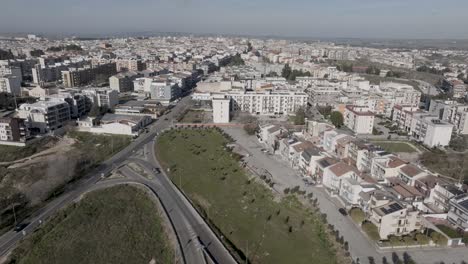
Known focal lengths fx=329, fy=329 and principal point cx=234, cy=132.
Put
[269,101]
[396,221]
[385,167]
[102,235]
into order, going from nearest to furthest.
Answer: [396,221], [102,235], [385,167], [269,101]

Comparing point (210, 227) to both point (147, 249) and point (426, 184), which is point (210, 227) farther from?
point (426, 184)

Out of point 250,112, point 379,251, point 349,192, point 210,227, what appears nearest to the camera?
point 379,251

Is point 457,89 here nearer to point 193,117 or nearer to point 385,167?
point 385,167

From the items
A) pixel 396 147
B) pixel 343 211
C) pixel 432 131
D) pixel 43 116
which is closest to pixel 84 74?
pixel 43 116

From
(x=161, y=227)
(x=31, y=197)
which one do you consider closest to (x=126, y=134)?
(x=31, y=197)

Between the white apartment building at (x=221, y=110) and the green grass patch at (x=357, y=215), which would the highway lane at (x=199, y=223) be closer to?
the green grass patch at (x=357, y=215)

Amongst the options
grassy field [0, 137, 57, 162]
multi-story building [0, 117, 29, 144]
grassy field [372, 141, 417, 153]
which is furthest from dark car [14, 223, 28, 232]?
grassy field [372, 141, 417, 153]
